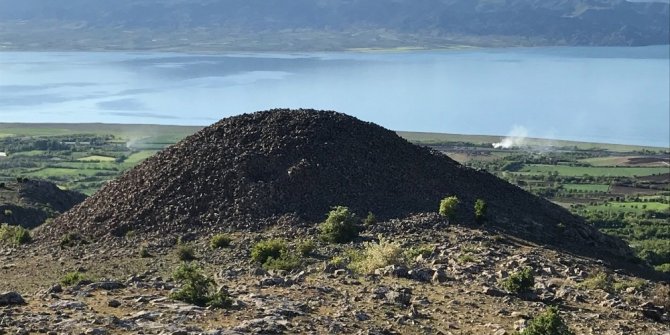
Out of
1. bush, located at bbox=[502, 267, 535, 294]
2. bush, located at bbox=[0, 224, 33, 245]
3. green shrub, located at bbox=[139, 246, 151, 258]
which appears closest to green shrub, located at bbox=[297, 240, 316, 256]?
green shrub, located at bbox=[139, 246, 151, 258]

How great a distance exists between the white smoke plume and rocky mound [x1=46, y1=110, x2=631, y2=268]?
76.2 meters

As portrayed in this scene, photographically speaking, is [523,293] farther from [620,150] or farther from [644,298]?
[620,150]

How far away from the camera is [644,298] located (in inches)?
977

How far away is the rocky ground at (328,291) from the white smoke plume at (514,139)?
8471cm

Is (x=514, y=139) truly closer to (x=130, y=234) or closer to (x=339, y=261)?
(x=130, y=234)

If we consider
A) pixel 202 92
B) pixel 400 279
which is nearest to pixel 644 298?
pixel 400 279

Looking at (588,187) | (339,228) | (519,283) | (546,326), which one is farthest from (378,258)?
(588,187)

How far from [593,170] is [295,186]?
67.0 metres

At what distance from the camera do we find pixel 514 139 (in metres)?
121

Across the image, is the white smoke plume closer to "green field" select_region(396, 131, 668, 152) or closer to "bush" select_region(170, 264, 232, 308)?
"green field" select_region(396, 131, 668, 152)

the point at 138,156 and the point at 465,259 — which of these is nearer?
the point at 465,259

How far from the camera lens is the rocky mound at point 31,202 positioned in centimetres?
4503

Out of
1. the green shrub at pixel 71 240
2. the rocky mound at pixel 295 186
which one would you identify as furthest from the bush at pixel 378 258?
the green shrub at pixel 71 240

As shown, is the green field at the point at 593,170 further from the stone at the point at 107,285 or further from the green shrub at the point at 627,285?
the stone at the point at 107,285
